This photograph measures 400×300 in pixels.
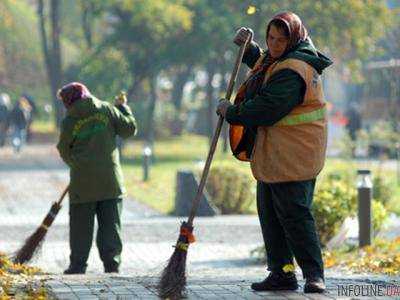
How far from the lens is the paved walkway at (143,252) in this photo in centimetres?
880

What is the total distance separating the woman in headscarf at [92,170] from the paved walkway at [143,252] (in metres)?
Result: 0.28

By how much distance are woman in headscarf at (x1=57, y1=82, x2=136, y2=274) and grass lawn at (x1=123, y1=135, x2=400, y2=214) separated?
860 centimetres

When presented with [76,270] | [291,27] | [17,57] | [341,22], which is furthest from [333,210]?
Answer: [17,57]

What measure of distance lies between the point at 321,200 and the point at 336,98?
197ft

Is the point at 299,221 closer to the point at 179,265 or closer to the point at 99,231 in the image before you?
the point at 179,265

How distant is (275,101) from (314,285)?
3.69ft

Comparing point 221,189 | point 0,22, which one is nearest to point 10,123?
point 0,22

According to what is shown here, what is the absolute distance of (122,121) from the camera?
1217 cm

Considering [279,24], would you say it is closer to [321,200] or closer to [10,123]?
[321,200]

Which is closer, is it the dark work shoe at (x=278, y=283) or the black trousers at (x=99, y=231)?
the dark work shoe at (x=278, y=283)

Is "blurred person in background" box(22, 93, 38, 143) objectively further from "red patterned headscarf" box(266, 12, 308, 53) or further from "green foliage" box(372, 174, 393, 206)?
"red patterned headscarf" box(266, 12, 308, 53)

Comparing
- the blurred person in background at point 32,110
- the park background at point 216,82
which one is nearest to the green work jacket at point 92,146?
the park background at point 216,82

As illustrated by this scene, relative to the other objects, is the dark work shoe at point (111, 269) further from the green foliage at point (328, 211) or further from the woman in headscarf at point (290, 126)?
the woman in headscarf at point (290, 126)

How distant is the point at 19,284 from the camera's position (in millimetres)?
9516
